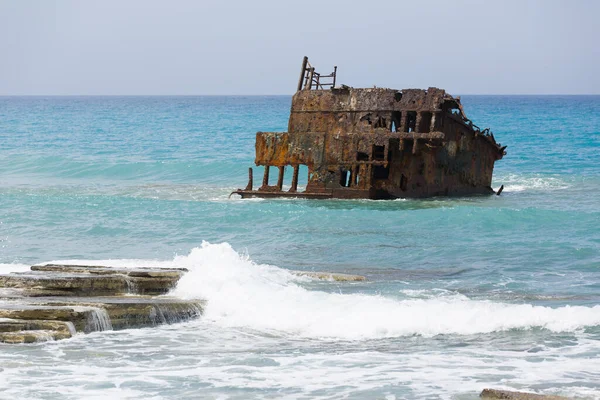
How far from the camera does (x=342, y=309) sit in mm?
11164

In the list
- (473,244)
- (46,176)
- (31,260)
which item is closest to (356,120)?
(473,244)

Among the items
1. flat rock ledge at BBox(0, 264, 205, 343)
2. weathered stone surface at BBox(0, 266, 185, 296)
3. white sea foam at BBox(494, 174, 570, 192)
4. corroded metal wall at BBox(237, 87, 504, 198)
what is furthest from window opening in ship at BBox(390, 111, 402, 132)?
weathered stone surface at BBox(0, 266, 185, 296)

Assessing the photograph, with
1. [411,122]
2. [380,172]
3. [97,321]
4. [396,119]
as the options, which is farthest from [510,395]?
[380,172]

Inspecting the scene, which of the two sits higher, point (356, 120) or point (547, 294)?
point (356, 120)

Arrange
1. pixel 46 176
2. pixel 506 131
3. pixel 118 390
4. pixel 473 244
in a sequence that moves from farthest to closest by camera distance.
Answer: pixel 506 131
pixel 46 176
pixel 473 244
pixel 118 390

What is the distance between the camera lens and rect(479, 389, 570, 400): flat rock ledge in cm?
744

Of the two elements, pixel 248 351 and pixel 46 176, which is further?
pixel 46 176

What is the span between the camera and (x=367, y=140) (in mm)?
20938

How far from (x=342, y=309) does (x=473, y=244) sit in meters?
6.45

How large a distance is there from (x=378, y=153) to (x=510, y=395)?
1401 cm

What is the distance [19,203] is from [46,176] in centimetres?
1070

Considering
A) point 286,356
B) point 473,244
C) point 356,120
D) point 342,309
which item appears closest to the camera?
point 286,356

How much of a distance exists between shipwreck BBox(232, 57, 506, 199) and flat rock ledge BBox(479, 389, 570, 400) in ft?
42.7

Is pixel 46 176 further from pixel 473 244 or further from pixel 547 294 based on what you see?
pixel 547 294
